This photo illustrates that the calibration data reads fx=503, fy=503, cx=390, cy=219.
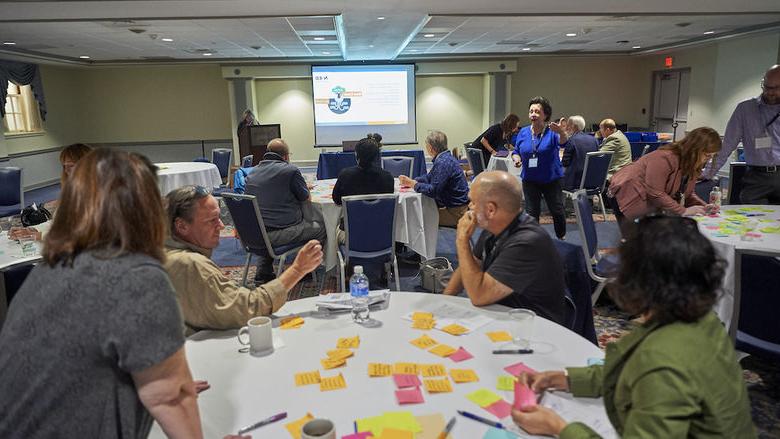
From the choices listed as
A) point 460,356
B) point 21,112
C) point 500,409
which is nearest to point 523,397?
point 500,409

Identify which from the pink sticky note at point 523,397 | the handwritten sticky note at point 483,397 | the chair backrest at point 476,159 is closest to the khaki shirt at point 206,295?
the handwritten sticky note at point 483,397

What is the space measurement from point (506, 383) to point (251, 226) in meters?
2.91

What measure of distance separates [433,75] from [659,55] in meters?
5.77

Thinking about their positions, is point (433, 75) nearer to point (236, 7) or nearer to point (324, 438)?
point (236, 7)

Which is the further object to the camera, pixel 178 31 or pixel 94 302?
pixel 178 31

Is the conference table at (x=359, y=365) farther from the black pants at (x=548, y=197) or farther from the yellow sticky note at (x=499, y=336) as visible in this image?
the black pants at (x=548, y=197)

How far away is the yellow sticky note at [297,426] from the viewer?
3.92 feet

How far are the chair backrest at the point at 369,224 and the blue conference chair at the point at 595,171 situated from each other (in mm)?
3222

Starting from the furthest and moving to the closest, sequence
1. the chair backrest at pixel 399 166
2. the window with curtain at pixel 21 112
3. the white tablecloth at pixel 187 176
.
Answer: the window with curtain at pixel 21 112 → the white tablecloth at pixel 187 176 → the chair backrest at pixel 399 166

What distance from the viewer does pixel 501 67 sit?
12656 millimetres

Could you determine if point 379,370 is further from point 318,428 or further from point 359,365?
point 318,428

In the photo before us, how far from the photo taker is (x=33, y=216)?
3.47 meters

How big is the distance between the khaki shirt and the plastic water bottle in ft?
1.02

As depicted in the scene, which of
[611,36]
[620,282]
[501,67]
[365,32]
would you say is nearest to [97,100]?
[365,32]
